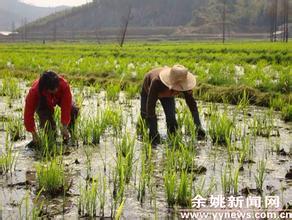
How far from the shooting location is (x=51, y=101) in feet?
14.9

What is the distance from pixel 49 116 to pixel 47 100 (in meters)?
0.23

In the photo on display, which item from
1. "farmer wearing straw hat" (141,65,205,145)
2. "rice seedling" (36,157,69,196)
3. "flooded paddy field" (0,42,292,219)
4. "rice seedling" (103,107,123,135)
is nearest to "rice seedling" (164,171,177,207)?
"flooded paddy field" (0,42,292,219)

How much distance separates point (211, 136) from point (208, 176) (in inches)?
43.7

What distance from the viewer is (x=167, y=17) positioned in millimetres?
105312

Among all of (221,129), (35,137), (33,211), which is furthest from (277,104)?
(33,211)

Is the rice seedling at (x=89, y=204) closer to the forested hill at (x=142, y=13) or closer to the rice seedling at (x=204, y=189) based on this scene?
the rice seedling at (x=204, y=189)

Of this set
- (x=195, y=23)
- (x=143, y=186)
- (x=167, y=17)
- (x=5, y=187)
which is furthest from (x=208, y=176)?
(x=167, y=17)

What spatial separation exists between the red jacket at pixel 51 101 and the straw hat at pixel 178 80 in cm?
101

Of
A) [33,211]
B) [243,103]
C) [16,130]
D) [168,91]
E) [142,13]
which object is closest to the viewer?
[33,211]

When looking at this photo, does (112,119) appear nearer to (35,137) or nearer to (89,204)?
(35,137)

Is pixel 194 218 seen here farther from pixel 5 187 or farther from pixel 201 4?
pixel 201 4

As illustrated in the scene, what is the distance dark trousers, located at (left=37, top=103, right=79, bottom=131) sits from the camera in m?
4.58

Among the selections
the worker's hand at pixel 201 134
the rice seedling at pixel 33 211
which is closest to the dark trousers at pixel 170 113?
the worker's hand at pixel 201 134

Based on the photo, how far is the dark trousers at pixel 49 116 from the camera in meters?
4.58
